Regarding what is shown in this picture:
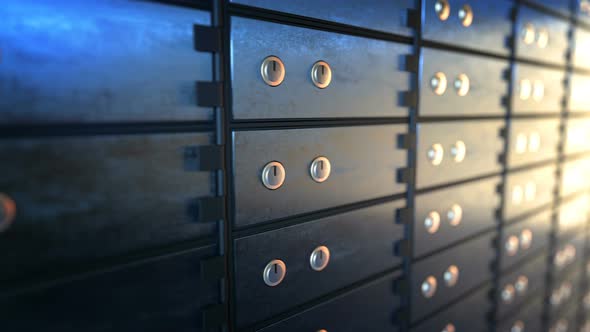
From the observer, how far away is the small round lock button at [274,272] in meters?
1.10

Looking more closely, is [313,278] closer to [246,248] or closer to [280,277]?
[280,277]

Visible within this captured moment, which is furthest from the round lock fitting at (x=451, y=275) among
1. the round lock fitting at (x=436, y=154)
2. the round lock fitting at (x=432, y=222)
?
the round lock fitting at (x=436, y=154)

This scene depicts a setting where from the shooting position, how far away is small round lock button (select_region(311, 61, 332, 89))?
44.1 inches

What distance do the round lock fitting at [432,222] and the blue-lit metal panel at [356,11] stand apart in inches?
25.6

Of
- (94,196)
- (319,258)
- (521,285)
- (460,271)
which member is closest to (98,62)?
(94,196)

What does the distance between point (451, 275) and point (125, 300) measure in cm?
128

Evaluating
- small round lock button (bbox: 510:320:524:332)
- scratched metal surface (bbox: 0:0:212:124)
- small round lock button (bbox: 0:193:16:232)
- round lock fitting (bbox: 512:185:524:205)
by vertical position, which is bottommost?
small round lock button (bbox: 510:320:524:332)

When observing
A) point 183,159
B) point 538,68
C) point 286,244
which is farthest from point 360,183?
point 538,68

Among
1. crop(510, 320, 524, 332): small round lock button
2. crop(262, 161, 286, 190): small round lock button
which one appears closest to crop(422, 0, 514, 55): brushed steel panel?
crop(262, 161, 286, 190): small round lock button

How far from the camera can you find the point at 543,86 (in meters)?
2.00

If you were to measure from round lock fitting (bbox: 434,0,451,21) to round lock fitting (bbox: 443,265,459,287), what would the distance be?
3.12 ft

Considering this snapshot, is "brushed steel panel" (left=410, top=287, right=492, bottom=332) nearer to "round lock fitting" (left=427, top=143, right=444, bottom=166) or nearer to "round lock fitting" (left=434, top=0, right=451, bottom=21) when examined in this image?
"round lock fitting" (left=427, top=143, right=444, bottom=166)

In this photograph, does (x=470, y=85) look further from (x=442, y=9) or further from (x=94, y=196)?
(x=94, y=196)

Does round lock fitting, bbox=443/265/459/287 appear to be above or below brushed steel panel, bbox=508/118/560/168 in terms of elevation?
below
